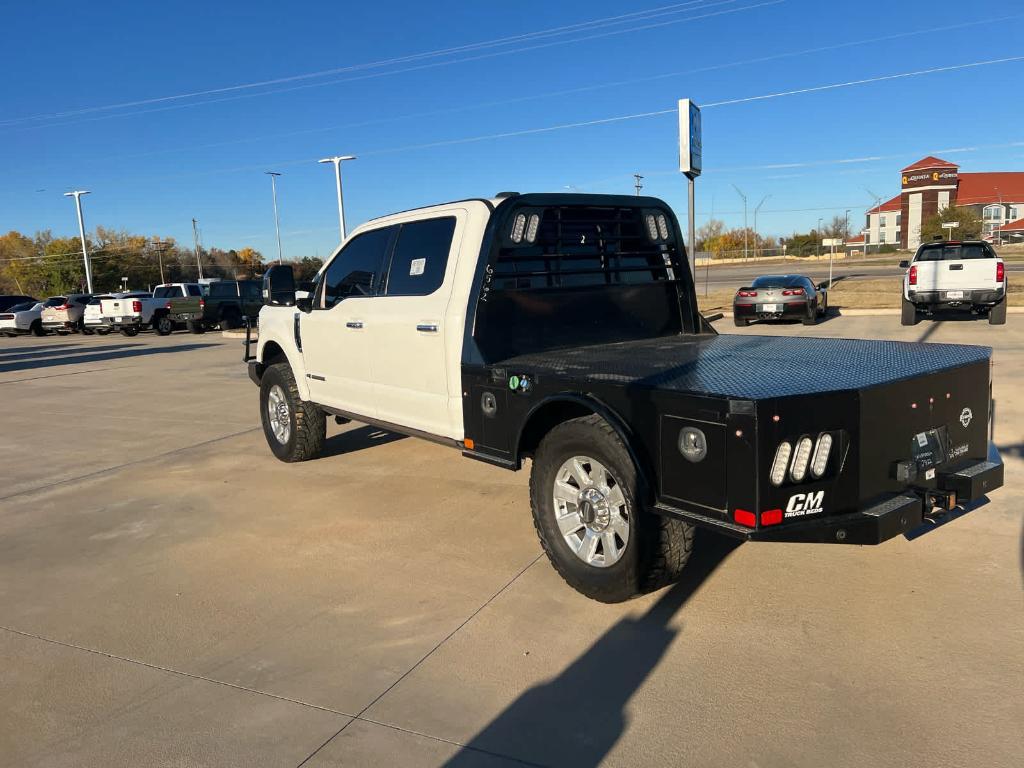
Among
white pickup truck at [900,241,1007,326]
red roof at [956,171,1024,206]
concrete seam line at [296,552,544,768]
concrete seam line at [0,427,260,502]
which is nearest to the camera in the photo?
concrete seam line at [296,552,544,768]

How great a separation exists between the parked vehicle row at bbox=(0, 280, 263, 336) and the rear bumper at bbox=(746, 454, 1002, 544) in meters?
23.4

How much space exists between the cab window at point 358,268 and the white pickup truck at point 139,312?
73.3 feet

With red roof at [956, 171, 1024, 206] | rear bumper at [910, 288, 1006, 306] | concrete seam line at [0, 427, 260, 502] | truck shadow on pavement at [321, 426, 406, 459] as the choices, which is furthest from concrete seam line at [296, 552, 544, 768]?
red roof at [956, 171, 1024, 206]

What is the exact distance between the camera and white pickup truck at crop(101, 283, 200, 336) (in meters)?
26.3

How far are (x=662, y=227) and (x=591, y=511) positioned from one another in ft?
8.95

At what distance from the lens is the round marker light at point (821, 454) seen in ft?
10.5

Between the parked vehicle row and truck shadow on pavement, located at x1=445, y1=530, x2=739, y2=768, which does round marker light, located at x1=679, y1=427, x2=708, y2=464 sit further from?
the parked vehicle row

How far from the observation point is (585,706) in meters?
3.12

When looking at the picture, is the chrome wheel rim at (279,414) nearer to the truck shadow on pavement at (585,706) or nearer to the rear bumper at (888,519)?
the truck shadow on pavement at (585,706)

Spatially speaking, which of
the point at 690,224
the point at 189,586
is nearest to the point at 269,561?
the point at 189,586

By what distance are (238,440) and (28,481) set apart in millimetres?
1961

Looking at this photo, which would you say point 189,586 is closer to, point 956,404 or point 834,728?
point 834,728

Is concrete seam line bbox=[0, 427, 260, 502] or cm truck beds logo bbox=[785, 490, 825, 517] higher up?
cm truck beds logo bbox=[785, 490, 825, 517]

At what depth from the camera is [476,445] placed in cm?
477
